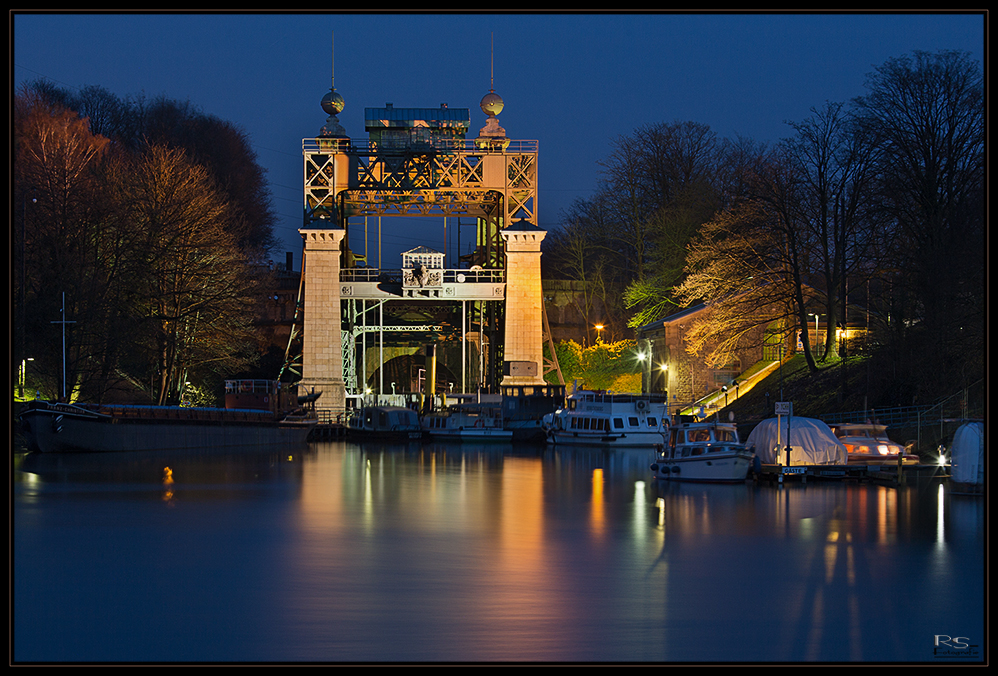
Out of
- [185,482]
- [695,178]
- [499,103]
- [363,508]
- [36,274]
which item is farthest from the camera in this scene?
[695,178]

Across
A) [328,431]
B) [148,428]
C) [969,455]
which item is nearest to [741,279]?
[969,455]

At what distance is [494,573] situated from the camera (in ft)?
69.0

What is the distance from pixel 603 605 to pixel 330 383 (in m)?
49.3

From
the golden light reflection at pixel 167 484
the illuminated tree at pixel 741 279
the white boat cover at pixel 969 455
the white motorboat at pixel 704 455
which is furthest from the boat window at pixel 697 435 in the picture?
the illuminated tree at pixel 741 279

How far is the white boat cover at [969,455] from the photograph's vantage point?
97.0 feet

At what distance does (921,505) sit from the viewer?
96.0ft

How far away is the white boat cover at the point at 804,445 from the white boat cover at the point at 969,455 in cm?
535

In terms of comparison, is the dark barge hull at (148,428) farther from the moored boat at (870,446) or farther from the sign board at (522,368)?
the moored boat at (870,446)

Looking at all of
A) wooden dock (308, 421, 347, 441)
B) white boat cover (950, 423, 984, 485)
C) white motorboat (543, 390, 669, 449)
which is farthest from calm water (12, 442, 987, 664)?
wooden dock (308, 421, 347, 441)

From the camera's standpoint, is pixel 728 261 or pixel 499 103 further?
pixel 499 103

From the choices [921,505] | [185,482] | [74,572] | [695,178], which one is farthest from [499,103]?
[74,572]

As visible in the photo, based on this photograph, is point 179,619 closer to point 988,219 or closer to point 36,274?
point 988,219

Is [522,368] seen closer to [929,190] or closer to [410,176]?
[410,176]

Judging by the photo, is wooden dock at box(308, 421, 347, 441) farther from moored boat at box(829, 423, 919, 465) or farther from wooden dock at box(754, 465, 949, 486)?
wooden dock at box(754, 465, 949, 486)
